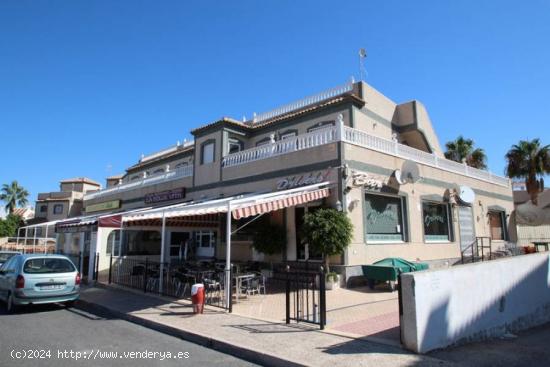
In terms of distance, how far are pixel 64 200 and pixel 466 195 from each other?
4611 centimetres

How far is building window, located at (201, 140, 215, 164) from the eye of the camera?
62.5 feet

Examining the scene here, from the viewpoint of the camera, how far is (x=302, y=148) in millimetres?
14445

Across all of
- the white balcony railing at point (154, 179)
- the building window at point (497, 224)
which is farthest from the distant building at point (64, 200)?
the building window at point (497, 224)

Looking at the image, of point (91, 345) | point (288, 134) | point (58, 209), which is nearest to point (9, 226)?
point (58, 209)

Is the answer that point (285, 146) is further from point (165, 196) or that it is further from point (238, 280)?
point (165, 196)

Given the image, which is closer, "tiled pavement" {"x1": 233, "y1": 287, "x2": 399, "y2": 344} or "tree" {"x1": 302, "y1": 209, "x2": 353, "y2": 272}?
"tiled pavement" {"x1": 233, "y1": 287, "x2": 399, "y2": 344}

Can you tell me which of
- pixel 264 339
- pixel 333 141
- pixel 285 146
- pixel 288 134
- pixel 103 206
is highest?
pixel 288 134

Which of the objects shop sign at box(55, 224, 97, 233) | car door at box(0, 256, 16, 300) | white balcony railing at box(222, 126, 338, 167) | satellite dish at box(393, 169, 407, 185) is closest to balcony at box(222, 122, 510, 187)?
white balcony railing at box(222, 126, 338, 167)

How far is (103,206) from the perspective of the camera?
28.4 meters

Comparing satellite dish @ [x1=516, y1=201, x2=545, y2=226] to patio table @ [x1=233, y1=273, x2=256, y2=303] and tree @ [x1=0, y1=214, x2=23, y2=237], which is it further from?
tree @ [x1=0, y1=214, x2=23, y2=237]

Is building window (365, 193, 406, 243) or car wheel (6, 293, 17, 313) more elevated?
building window (365, 193, 406, 243)

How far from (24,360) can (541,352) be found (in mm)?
8083

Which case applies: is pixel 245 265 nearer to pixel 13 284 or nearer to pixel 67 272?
pixel 67 272

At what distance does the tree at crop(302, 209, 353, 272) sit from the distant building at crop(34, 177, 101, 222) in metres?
37.6
